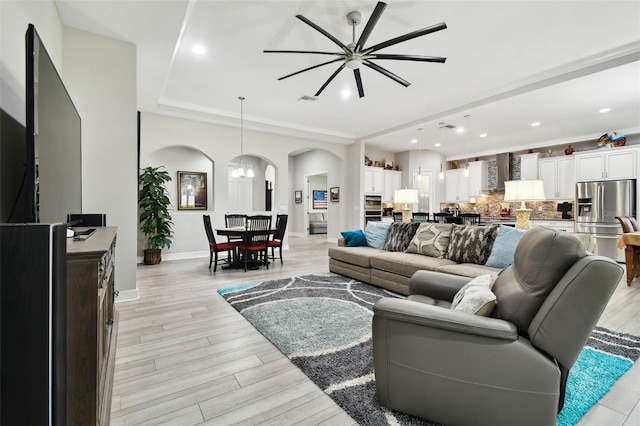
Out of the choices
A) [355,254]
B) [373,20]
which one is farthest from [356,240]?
[373,20]

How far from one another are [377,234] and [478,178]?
19.6ft

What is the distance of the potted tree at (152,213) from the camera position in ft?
17.9

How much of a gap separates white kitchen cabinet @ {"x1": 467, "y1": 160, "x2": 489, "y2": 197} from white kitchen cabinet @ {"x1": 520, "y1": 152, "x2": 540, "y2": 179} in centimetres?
101

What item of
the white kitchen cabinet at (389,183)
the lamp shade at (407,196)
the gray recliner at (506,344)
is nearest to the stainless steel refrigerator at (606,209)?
the lamp shade at (407,196)

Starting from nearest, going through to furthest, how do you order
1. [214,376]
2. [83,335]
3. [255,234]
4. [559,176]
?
[83,335], [214,376], [255,234], [559,176]

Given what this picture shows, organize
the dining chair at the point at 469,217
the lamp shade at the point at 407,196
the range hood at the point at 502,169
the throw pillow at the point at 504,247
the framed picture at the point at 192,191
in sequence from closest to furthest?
1. the throw pillow at the point at 504,247
2. the lamp shade at the point at 407,196
3. the dining chair at the point at 469,217
4. the framed picture at the point at 192,191
5. the range hood at the point at 502,169

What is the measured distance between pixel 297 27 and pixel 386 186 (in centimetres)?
655

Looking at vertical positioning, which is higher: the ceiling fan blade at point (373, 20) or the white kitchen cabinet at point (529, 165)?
the ceiling fan blade at point (373, 20)

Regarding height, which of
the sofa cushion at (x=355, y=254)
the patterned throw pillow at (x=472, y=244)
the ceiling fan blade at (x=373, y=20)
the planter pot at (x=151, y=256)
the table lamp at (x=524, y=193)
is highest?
the ceiling fan blade at (x=373, y=20)

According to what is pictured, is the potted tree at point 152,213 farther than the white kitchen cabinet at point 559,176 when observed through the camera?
No

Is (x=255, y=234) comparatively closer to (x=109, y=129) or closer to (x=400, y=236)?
(x=400, y=236)

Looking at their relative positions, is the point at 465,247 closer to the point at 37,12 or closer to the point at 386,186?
the point at 37,12

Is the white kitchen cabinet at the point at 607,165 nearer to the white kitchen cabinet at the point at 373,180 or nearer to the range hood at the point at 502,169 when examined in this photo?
the range hood at the point at 502,169

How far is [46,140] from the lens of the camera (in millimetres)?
1447
